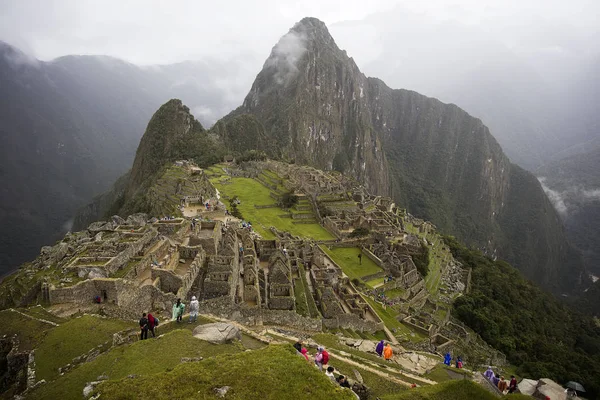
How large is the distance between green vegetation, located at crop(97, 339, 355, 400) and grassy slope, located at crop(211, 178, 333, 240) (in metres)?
30.6

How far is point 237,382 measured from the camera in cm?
963

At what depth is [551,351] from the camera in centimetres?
4631

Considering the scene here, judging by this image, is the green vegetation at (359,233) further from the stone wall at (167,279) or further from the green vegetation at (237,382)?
the green vegetation at (237,382)

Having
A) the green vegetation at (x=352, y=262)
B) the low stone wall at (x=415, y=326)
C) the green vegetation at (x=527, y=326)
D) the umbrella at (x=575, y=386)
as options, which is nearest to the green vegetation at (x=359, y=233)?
the green vegetation at (x=352, y=262)

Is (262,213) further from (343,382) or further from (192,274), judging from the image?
(343,382)

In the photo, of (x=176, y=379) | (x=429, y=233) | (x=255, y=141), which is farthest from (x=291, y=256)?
(x=255, y=141)

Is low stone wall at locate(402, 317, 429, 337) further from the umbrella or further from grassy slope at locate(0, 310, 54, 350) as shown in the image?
grassy slope at locate(0, 310, 54, 350)

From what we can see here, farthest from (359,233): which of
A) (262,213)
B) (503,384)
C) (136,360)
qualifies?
(136,360)

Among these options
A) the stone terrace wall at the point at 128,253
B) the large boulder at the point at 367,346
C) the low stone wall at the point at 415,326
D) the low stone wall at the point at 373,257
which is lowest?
the low stone wall at the point at 415,326

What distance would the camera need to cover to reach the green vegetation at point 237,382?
9156mm

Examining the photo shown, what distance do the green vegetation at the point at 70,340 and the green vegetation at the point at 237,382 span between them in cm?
425

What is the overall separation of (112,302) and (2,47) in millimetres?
146183

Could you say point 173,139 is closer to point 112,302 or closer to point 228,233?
point 228,233

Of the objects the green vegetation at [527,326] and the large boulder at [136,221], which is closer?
the large boulder at [136,221]
